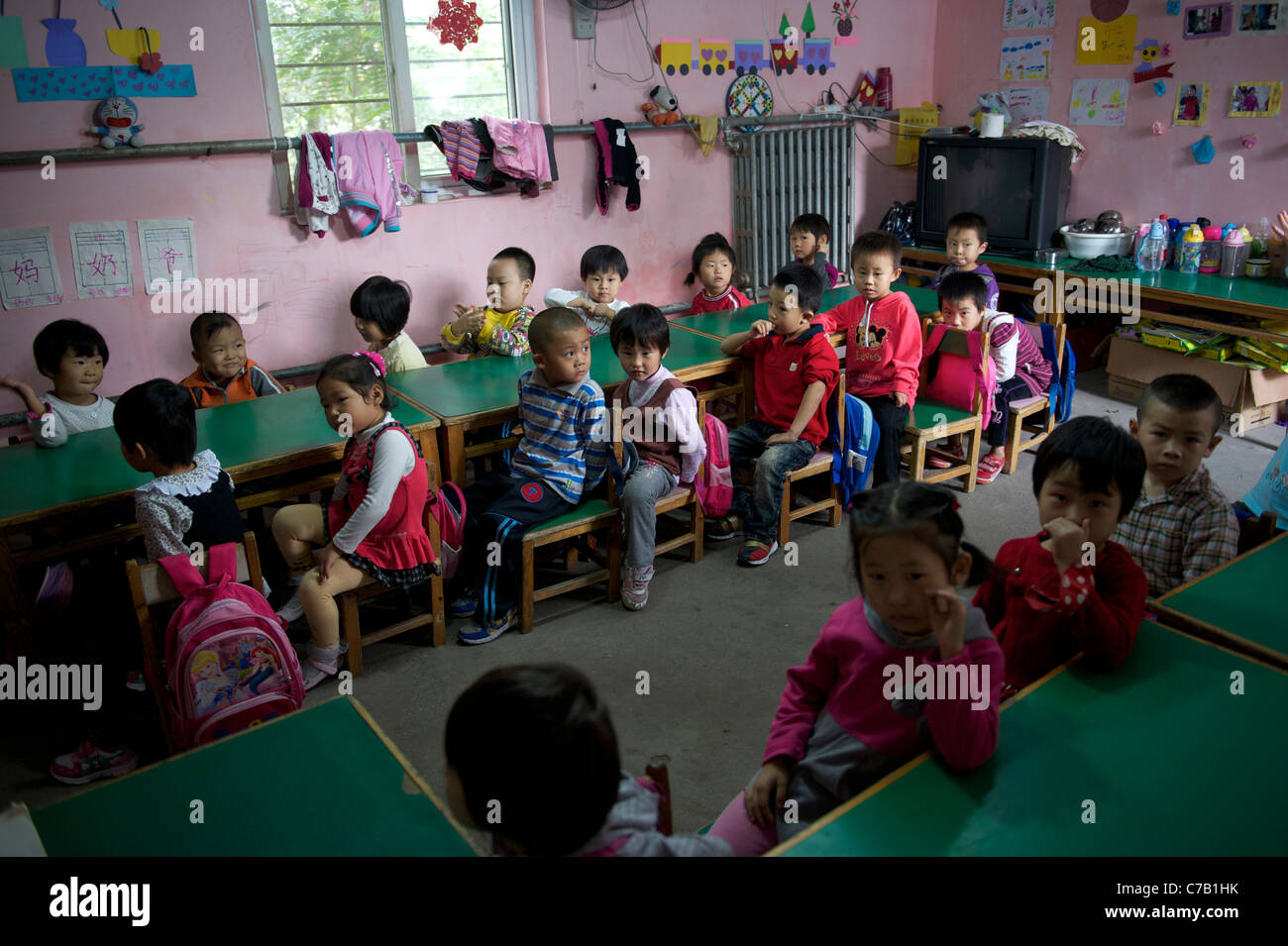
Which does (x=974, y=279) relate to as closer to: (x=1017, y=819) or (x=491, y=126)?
(x=491, y=126)

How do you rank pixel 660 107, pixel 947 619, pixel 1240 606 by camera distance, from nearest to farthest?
pixel 947 619, pixel 1240 606, pixel 660 107

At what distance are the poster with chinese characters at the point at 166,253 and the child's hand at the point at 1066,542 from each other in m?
3.71

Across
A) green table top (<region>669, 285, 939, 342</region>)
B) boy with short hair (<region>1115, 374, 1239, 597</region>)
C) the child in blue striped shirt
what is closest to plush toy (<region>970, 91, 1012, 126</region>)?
green table top (<region>669, 285, 939, 342</region>)

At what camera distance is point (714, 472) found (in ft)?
10.9

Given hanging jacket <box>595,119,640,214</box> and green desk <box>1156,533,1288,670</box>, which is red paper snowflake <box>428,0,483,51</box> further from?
green desk <box>1156,533,1288,670</box>

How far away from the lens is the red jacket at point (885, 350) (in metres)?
3.78

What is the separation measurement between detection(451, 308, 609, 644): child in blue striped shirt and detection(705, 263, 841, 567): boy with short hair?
0.69 m

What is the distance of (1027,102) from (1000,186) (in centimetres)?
78

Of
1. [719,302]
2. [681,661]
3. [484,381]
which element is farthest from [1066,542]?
[719,302]

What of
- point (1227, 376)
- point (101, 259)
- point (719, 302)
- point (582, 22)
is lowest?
point (1227, 376)

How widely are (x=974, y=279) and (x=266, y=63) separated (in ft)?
10.4

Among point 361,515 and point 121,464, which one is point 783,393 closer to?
point 361,515

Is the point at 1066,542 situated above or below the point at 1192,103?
below

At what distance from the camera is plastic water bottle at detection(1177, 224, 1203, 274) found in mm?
4871
